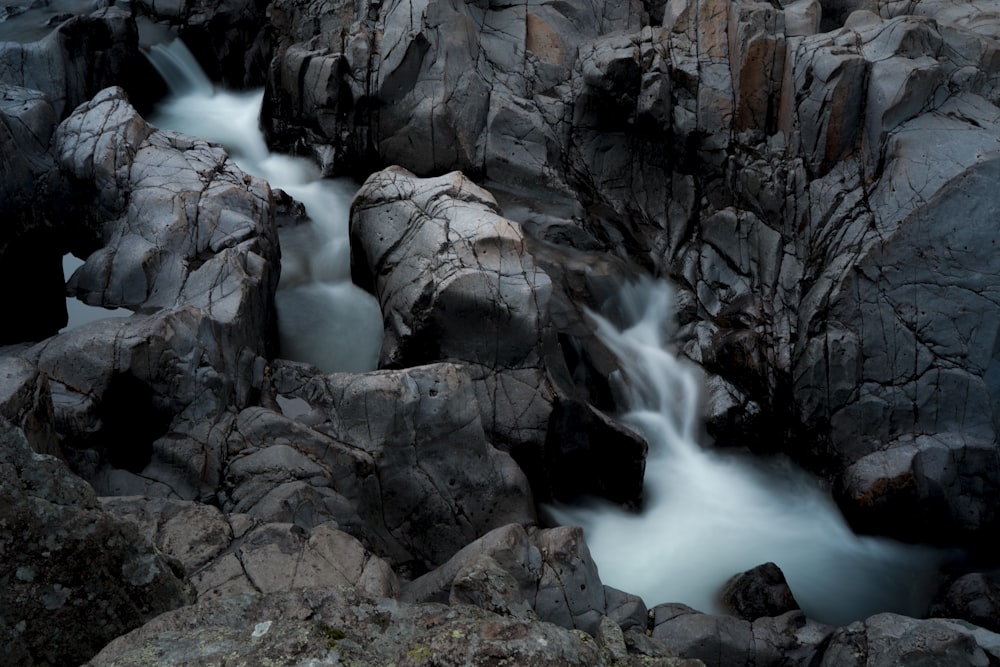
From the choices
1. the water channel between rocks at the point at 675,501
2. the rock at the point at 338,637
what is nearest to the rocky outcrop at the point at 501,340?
the water channel between rocks at the point at 675,501

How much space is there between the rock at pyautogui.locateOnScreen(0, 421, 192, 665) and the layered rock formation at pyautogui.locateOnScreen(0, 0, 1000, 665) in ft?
0.07

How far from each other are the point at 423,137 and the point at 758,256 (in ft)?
20.9

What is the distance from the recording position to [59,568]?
153 inches

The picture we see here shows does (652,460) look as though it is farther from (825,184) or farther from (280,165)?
(280,165)

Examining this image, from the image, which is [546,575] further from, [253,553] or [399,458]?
[253,553]

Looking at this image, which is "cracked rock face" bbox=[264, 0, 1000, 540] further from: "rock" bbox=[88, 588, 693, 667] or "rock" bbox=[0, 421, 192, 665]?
"rock" bbox=[88, 588, 693, 667]

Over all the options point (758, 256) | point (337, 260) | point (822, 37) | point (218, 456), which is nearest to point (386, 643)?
point (218, 456)

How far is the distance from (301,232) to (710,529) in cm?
835

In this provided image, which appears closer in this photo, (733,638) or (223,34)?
(733,638)

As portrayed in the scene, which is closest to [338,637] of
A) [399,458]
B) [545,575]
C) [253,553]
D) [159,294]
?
[253,553]

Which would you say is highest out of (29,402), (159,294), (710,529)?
(29,402)

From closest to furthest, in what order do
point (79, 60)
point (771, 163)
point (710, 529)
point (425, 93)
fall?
point (710, 529) < point (771, 163) < point (79, 60) < point (425, 93)

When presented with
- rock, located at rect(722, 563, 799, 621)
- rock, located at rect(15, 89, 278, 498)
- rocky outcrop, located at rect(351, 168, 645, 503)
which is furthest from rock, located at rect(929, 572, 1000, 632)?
rock, located at rect(15, 89, 278, 498)

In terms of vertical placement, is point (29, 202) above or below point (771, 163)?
above
